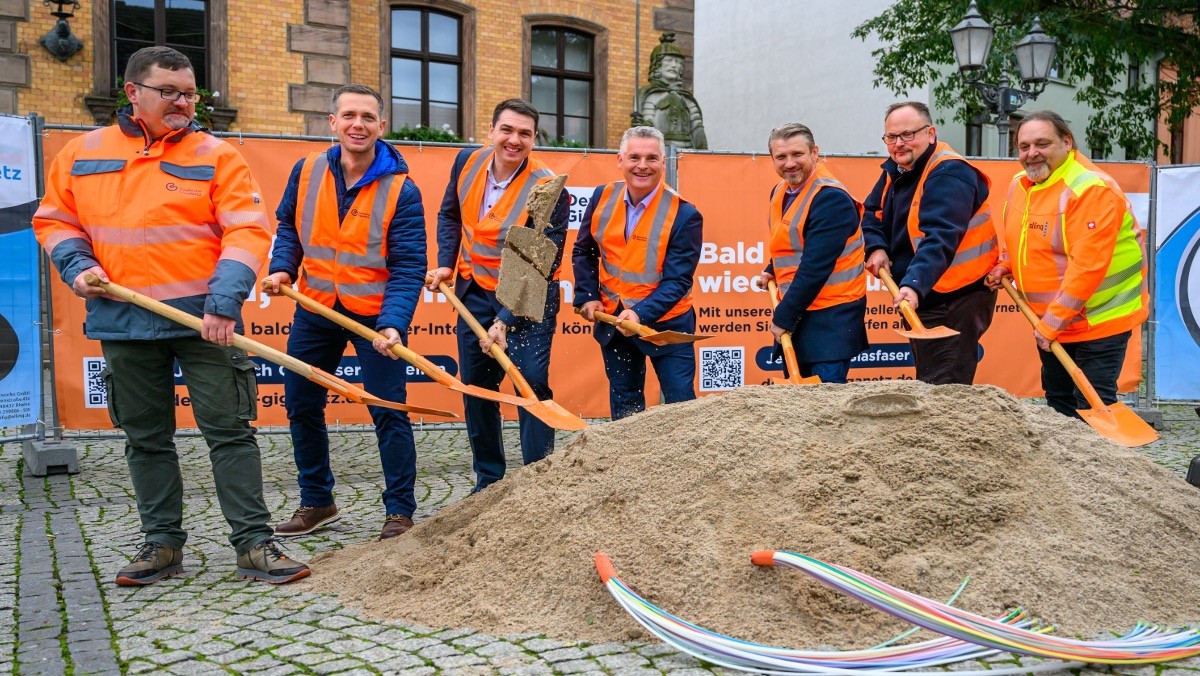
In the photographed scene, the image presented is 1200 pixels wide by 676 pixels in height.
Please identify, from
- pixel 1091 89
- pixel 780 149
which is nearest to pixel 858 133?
pixel 1091 89

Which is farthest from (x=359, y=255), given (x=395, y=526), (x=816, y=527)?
(x=816, y=527)

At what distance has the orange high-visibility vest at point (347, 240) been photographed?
4844mm

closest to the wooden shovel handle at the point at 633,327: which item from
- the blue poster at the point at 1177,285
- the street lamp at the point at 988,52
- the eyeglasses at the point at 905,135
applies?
the eyeglasses at the point at 905,135

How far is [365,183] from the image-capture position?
15.9ft

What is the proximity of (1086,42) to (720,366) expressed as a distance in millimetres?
8859

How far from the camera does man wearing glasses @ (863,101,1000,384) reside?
5004 mm

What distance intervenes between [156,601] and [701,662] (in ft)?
6.67

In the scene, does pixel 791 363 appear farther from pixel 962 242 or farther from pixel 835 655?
pixel 835 655

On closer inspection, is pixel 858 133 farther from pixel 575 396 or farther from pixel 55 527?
pixel 55 527

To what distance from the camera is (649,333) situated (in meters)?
5.13

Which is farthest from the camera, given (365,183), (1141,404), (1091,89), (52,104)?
(1091,89)

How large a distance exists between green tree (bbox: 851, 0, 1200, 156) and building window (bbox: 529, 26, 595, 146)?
15.3ft

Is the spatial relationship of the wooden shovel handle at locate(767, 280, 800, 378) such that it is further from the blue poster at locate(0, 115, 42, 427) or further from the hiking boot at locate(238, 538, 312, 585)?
the blue poster at locate(0, 115, 42, 427)

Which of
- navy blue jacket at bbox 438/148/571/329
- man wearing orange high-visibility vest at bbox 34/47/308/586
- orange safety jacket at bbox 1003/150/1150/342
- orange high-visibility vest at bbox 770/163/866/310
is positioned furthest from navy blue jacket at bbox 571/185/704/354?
man wearing orange high-visibility vest at bbox 34/47/308/586
